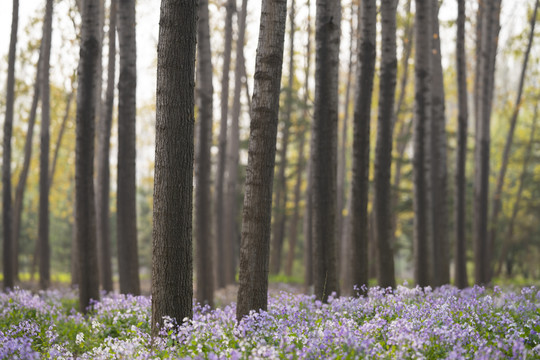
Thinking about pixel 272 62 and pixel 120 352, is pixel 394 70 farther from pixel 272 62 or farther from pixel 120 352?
pixel 120 352

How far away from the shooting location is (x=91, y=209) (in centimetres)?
998

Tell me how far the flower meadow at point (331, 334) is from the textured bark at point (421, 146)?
139 inches

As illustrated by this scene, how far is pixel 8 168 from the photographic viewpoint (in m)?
14.7

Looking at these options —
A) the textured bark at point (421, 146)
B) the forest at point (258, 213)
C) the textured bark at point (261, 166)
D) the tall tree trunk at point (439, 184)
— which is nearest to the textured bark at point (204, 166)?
the forest at point (258, 213)

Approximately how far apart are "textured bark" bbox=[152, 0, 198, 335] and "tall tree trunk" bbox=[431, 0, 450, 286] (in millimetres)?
8789

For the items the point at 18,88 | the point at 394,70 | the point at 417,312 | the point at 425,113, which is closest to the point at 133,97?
the point at 394,70

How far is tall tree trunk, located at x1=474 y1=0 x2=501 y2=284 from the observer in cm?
1675

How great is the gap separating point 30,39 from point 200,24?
40.1 ft

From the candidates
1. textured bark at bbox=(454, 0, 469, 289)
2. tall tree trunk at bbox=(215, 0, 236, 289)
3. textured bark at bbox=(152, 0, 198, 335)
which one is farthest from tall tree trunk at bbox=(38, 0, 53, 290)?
textured bark at bbox=(454, 0, 469, 289)

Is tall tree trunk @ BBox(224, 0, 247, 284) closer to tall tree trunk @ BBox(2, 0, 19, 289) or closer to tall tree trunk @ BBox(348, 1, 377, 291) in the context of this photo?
tall tree trunk @ BBox(2, 0, 19, 289)

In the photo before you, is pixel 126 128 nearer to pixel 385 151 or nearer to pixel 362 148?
pixel 362 148

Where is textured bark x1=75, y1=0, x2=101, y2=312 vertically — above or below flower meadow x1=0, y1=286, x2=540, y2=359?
above

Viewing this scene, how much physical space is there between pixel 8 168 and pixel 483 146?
43.0ft

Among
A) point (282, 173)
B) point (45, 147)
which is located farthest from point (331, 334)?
point (282, 173)
